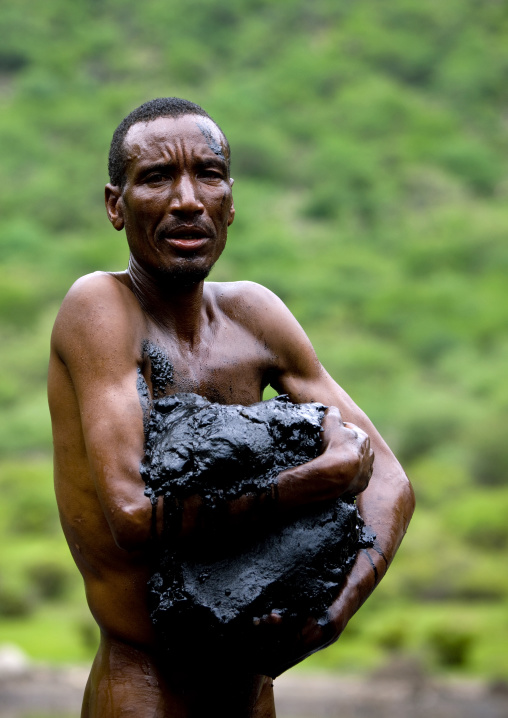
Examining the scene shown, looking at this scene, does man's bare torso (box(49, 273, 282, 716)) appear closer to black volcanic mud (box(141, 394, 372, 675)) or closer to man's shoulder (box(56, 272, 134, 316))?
man's shoulder (box(56, 272, 134, 316))

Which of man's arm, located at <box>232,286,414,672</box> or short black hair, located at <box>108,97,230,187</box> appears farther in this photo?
short black hair, located at <box>108,97,230,187</box>

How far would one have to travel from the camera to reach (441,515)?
35.6 metres

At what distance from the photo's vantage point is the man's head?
3.31 metres

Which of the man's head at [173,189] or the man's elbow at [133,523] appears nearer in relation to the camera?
the man's elbow at [133,523]

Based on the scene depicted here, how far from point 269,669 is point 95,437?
2.64 feet

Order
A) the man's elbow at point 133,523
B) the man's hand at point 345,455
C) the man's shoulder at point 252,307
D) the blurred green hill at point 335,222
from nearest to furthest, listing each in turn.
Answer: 1. the man's elbow at point 133,523
2. the man's hand at point 345,455
3. the man's shoulder at point 252,307
4. the blurred green hill at point 335,222

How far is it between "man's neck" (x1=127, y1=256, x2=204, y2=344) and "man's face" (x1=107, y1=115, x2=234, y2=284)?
0.25ft

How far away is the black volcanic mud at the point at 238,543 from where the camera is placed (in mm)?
2994

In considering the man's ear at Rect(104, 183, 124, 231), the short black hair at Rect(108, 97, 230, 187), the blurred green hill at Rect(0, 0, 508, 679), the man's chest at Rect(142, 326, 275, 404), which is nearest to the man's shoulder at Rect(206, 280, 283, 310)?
the man's chest at Rect(142, 326, 275, 404)

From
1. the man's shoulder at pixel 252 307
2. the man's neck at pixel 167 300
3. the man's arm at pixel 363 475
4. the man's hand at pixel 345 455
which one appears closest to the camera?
the man's hand at pixel 345 455

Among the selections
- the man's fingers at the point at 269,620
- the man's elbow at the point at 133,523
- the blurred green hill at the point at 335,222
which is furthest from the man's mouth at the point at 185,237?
the blurred green hill at the point at 335,222

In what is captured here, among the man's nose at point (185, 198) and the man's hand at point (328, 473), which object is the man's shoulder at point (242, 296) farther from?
the man's hand at point (328, 473)

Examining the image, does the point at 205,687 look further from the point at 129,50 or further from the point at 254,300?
the point at 129,50

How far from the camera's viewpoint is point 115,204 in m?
3.48
